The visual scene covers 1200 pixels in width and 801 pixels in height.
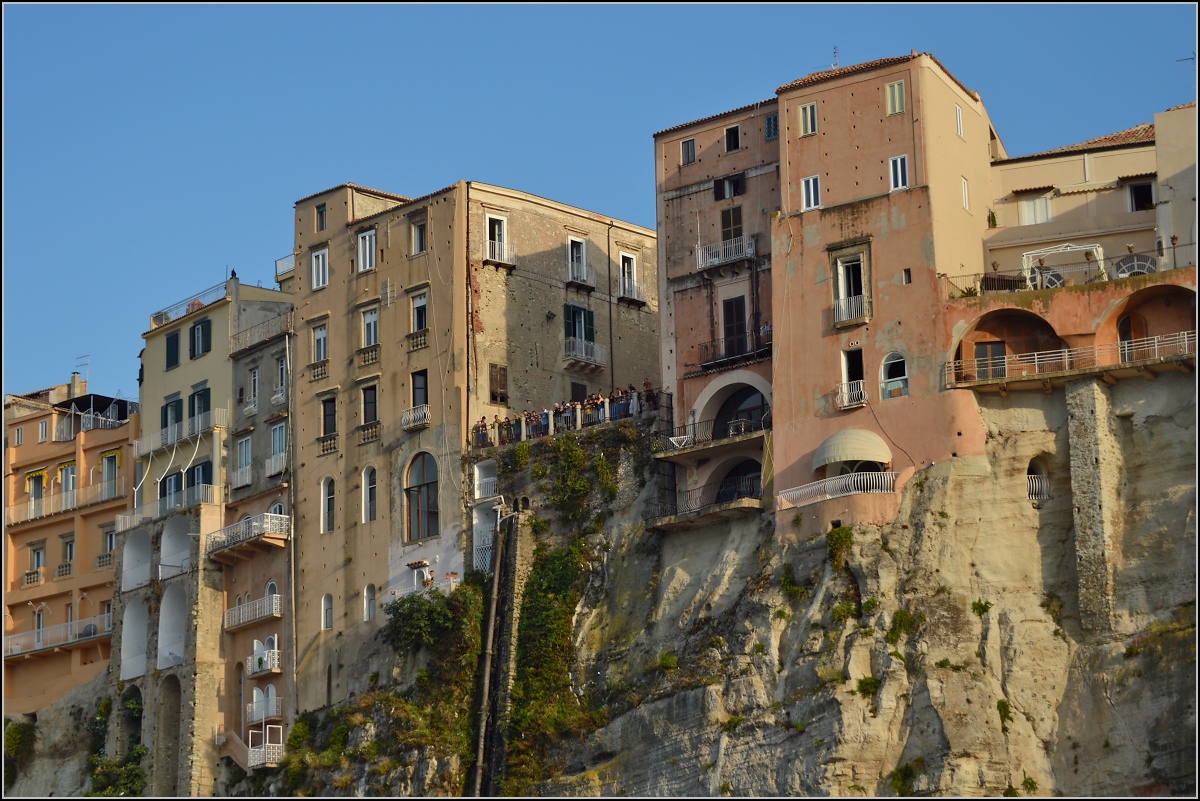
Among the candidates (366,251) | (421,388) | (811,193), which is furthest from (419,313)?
(811,193)

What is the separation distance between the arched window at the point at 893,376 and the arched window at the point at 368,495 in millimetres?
21819

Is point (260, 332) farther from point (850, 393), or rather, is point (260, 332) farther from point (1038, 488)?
point (1038, 488)

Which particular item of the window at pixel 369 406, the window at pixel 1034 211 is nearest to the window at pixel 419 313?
the window at pixel 369 406

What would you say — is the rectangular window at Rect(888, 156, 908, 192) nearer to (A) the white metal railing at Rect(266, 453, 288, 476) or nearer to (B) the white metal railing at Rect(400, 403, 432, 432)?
(B) the white metal railing at Rect(400, 403, 432, 432)

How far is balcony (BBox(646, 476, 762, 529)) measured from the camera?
234 ft

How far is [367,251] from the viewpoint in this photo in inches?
3374

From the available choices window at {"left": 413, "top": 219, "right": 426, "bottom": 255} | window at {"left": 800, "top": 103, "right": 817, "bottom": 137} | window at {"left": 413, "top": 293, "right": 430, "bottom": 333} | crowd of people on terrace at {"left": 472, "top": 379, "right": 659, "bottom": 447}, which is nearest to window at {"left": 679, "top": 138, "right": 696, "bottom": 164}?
window at {"left": 800, "top": 103, "right": 817, "bottom": 137}

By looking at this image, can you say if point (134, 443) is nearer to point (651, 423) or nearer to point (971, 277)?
point (651, 423)

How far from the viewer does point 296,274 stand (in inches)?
3477

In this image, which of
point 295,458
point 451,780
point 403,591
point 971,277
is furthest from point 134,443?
point 971,277

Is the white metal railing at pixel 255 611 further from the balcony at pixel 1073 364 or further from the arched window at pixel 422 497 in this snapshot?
the balcony at pixel 1073 364

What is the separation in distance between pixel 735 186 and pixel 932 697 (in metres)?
21.2

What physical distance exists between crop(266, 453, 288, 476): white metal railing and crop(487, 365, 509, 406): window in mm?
9586

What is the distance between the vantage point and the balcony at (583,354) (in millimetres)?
84875
